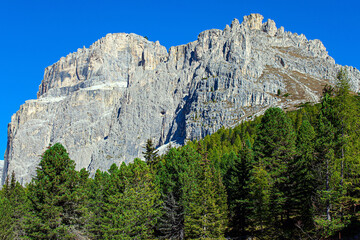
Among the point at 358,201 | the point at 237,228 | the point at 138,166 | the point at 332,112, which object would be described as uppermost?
the point at 332,112

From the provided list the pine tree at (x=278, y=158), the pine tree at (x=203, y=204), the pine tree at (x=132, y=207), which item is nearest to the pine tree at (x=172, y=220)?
the pine tree at (x=203, y=204)

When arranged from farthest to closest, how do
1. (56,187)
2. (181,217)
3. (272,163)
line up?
(181,217)
(272,163)
(56,187)

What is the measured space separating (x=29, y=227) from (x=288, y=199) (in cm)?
3112

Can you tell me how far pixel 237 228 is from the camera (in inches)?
2079

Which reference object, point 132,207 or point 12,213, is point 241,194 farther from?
point 12,213

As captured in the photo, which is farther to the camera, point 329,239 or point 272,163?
point 272,163

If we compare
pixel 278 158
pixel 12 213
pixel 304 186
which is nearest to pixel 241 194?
pixel 278 158

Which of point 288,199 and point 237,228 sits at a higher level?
point 288,199

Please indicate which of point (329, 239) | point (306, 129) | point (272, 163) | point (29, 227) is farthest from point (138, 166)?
point (306, 129)

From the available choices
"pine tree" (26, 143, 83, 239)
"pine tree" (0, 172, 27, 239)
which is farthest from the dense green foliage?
"pine tree" (0, 172, 27, 239)

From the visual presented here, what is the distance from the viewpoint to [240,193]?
165 ft

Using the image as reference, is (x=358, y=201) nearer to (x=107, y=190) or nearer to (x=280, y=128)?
(x=280, y=128)

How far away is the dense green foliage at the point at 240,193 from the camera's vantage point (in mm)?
36000

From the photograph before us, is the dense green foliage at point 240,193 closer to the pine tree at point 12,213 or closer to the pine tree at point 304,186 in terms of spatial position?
the pine tree at point 304,186
